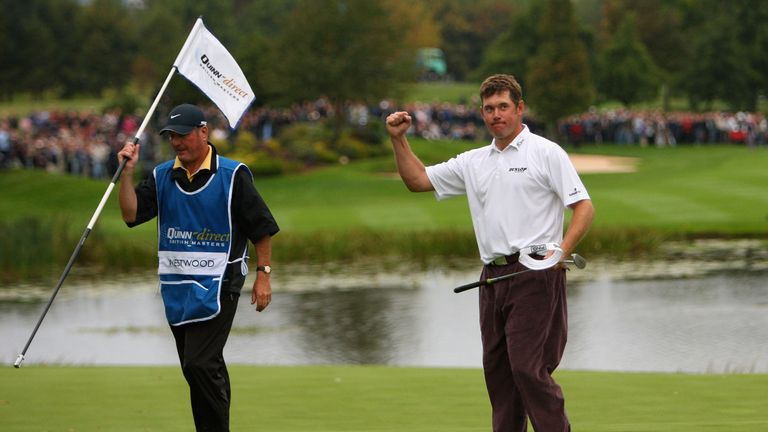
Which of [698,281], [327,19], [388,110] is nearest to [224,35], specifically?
[388,110]

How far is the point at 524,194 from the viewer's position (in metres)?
7.19

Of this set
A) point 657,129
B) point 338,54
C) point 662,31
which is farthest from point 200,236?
point 662,31

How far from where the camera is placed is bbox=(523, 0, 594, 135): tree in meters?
53.0

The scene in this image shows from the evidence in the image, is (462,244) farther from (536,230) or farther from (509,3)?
(509,3)

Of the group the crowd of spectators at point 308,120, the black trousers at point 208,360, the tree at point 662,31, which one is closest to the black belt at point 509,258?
the black trousers at point 208,360

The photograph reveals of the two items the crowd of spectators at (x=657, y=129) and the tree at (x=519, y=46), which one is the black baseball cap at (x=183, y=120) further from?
the tree at (x=519, y=46)

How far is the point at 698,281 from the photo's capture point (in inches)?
843

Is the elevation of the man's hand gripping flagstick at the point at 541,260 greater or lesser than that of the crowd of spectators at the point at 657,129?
greater

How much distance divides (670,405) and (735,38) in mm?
60720

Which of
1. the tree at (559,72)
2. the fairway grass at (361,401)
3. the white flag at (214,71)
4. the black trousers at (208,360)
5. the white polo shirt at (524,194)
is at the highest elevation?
the white flag at (214,71)

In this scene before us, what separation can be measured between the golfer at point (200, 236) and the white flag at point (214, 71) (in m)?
0.70

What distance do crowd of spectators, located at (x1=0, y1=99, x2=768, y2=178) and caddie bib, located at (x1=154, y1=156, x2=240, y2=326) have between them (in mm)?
35844

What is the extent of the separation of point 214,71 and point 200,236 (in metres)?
1.24

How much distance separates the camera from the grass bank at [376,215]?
82.0ft
